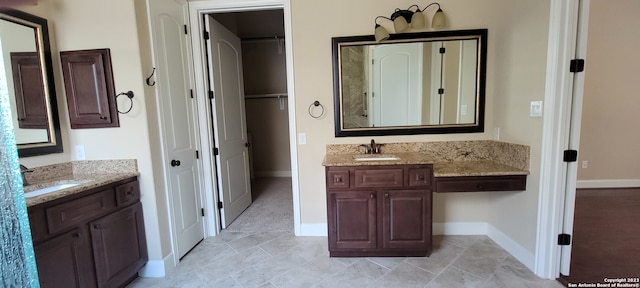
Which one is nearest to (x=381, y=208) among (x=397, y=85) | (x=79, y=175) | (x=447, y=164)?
(x=447, y=164)

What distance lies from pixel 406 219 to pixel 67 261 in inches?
92.2

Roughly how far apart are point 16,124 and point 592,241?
4764 mm

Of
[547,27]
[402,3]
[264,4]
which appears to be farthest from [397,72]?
[264,4]

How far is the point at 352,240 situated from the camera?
7.41ft

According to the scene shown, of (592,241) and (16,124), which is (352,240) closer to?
(592,241)

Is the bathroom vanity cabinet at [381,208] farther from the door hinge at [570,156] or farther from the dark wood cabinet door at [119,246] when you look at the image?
the dark wood cabinet door at [119,246]

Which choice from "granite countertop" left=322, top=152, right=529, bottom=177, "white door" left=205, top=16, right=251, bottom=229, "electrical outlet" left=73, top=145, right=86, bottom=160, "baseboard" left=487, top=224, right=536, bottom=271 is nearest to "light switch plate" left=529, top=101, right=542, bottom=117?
"granite countertop" left=322, top=152, right=529, bottom=177

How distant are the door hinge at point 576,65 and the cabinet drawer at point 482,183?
0.84m

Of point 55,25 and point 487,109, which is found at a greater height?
point 55,25

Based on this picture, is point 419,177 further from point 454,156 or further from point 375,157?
point 454,156

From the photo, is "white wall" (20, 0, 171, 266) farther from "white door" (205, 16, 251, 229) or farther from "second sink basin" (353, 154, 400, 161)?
"second sink basin" (353, 154, 400, 161)

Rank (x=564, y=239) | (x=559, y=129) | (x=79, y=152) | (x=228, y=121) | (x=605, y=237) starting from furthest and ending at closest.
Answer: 1. (x=228, y=121)
2. (x=605, y=237)
3. (x=79, y=152)
4. (x=564, y=239)
5. (x=559, y=129)

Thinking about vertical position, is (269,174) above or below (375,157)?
below

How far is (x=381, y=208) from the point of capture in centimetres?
219
